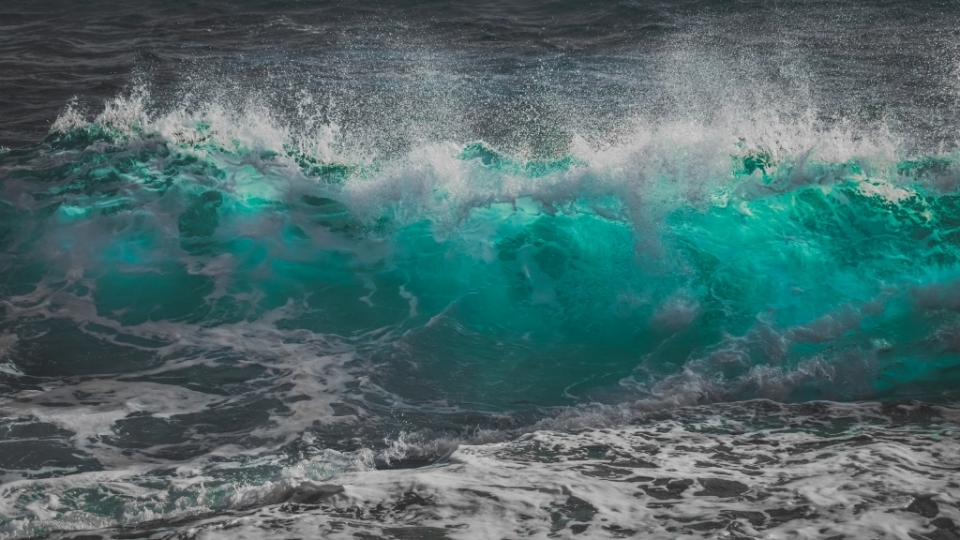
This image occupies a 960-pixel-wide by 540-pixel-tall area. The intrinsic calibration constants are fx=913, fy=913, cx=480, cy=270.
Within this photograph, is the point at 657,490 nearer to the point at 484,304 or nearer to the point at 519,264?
the point at 484,304

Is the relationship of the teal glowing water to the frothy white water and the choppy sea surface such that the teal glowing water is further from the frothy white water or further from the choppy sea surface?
the frothy white water

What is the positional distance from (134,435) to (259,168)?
10.4 ft

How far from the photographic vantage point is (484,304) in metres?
6.27

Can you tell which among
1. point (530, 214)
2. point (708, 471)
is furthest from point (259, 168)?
point (708, 471)

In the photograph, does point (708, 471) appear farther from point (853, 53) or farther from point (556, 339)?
point (853, 53)

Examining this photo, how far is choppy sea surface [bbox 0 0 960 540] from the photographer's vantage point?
A: 384 centimetres

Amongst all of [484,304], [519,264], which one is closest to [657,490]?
→ [484,304]

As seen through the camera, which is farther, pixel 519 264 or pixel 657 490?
pixel 519 264

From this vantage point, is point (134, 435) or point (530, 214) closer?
point (134, 435)

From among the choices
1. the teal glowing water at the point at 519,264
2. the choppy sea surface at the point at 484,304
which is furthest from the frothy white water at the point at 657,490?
the teal glowing water at the point at 519,264

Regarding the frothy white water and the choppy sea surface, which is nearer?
the frothy white water

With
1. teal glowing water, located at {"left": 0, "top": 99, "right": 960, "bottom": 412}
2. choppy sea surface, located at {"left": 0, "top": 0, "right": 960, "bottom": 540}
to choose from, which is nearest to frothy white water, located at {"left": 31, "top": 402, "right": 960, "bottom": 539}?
choppy sea surface, located at {"left": 0, "top": 0, "right": 960, "bottom": 540}

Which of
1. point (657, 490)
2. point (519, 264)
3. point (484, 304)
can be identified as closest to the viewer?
point (657, 490)

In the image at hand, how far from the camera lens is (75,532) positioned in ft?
11.8
